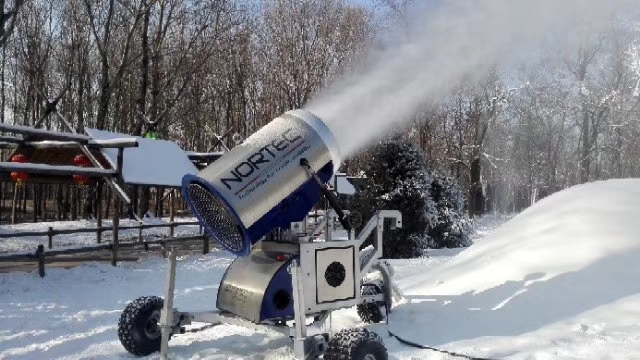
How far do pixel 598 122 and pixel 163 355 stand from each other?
1667 inches

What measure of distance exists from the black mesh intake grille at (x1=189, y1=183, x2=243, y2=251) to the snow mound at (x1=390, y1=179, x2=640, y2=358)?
2.15 metres

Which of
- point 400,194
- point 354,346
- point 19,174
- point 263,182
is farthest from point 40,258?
point 354,346

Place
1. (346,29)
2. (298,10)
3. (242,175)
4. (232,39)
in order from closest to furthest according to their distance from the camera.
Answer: (242,175) → (346,29) → (298,10) → (232,39)

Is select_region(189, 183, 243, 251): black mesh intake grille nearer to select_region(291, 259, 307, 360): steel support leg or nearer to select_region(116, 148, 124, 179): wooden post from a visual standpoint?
select_region(291, 259, 307, 360): steel support leg

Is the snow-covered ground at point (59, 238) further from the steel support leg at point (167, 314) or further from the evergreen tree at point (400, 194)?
the steel support leg at point (167, 314)

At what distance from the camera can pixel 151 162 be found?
16625 millimetres

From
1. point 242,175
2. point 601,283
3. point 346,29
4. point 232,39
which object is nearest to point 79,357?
point 242,175

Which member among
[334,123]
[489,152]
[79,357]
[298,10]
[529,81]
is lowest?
[79,357]

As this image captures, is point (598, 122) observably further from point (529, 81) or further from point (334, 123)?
point (334, 123)

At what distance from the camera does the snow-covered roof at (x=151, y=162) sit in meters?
15.3

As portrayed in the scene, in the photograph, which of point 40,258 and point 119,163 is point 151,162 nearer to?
point 119,163

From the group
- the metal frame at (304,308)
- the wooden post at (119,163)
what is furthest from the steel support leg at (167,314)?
the wooden post at (119,163)

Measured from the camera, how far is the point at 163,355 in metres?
5.92

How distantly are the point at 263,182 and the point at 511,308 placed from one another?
2.94m
